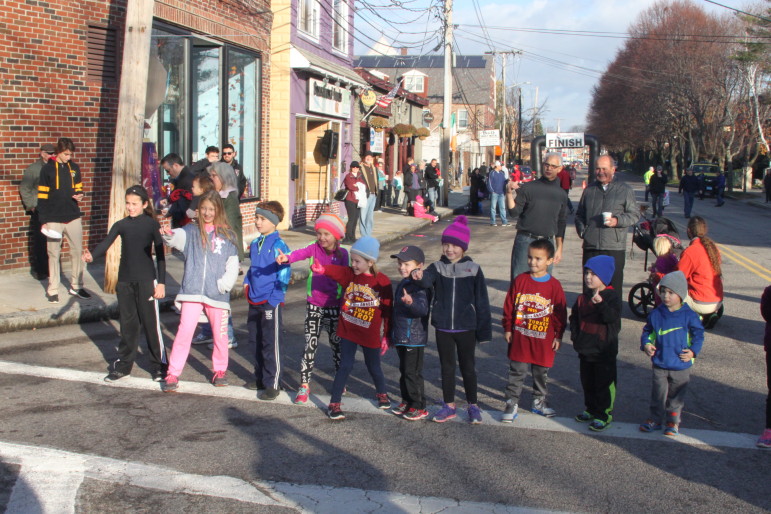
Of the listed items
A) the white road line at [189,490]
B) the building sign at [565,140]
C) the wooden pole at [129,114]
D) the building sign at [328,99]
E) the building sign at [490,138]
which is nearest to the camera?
the white road line at [189,490]

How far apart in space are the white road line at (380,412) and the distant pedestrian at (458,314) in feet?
0.75

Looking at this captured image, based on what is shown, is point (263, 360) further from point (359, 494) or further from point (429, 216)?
point (429, 216)

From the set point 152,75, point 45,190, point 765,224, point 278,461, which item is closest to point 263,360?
point 278,461

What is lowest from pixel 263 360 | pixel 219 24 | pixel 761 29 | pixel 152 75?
pixel 263 360

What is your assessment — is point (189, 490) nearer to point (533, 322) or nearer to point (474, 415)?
point (474, 415)

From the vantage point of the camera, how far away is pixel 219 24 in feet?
49.9

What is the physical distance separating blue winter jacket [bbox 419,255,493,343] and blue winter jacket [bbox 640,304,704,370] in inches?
45.7

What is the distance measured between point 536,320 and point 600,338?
1.53 feet

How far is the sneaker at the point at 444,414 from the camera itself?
5.75 metres

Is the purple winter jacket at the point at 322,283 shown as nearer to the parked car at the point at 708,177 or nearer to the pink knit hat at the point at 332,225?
the pink knit hat at the point at 332,225

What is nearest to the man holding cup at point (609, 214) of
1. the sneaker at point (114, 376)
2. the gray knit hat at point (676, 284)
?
the gray knit hat at point (676, 284)

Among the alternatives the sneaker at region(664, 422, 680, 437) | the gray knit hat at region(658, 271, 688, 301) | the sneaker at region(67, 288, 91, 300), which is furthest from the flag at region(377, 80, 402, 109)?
the sneaker at region(664, 422, 680, 437)

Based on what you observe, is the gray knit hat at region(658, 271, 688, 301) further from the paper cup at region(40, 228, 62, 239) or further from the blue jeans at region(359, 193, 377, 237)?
the blue jeans at region(359, 193, 377, 237)

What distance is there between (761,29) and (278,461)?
46.0 meters
